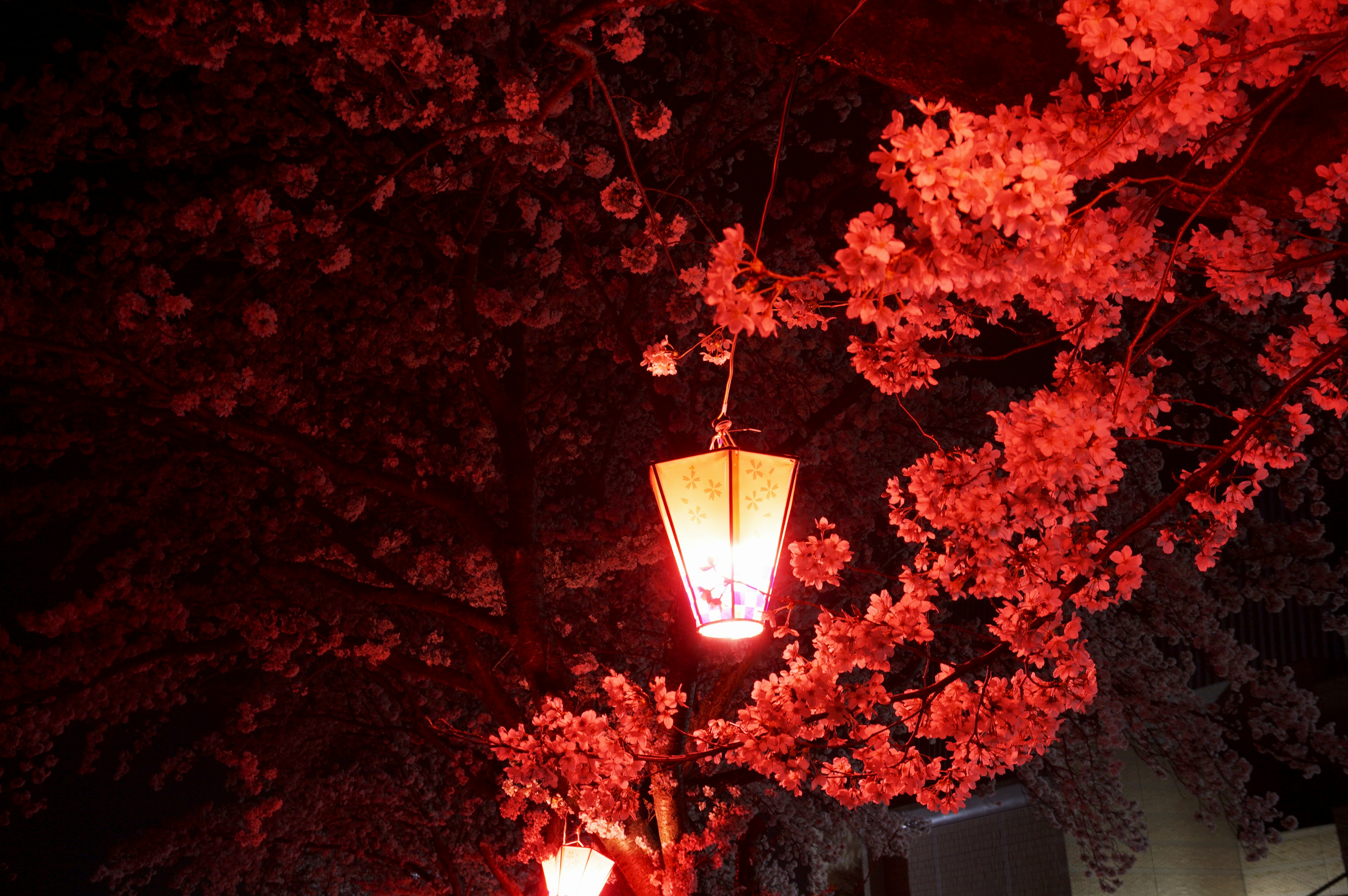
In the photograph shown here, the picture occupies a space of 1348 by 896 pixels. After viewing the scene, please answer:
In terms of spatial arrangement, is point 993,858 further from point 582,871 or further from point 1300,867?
point 582,871

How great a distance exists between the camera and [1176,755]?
12.3 meters

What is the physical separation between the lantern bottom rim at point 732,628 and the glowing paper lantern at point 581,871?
160 inches

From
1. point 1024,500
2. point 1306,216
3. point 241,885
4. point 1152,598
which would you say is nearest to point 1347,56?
point 1306,216

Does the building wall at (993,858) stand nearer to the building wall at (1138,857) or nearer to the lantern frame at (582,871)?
the building wall at (1138,857)

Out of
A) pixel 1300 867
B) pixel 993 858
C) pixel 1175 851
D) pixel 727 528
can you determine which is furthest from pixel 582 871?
pixel 993 858

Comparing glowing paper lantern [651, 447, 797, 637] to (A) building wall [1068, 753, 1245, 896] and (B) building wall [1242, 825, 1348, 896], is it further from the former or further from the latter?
(A) building wall [1068, 753, 1245, 896]

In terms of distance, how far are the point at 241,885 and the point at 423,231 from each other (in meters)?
16.2

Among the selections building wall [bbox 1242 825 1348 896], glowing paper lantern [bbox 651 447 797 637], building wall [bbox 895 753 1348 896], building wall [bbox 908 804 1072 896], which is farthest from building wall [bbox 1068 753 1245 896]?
glowing paper lantern [bbox 651 447 797 637]

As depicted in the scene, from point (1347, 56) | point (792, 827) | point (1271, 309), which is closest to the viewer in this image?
point (1347, 56)

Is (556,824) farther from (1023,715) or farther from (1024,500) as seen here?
(1024,500)

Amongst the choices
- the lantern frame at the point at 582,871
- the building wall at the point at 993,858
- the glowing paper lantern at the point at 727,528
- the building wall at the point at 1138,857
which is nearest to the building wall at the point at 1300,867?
the building wall at the point at 1138,857

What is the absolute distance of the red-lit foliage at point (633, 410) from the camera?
3.31 meters

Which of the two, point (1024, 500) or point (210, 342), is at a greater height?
point (210, 342)

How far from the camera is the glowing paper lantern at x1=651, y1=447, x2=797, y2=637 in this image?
11.8 feet
